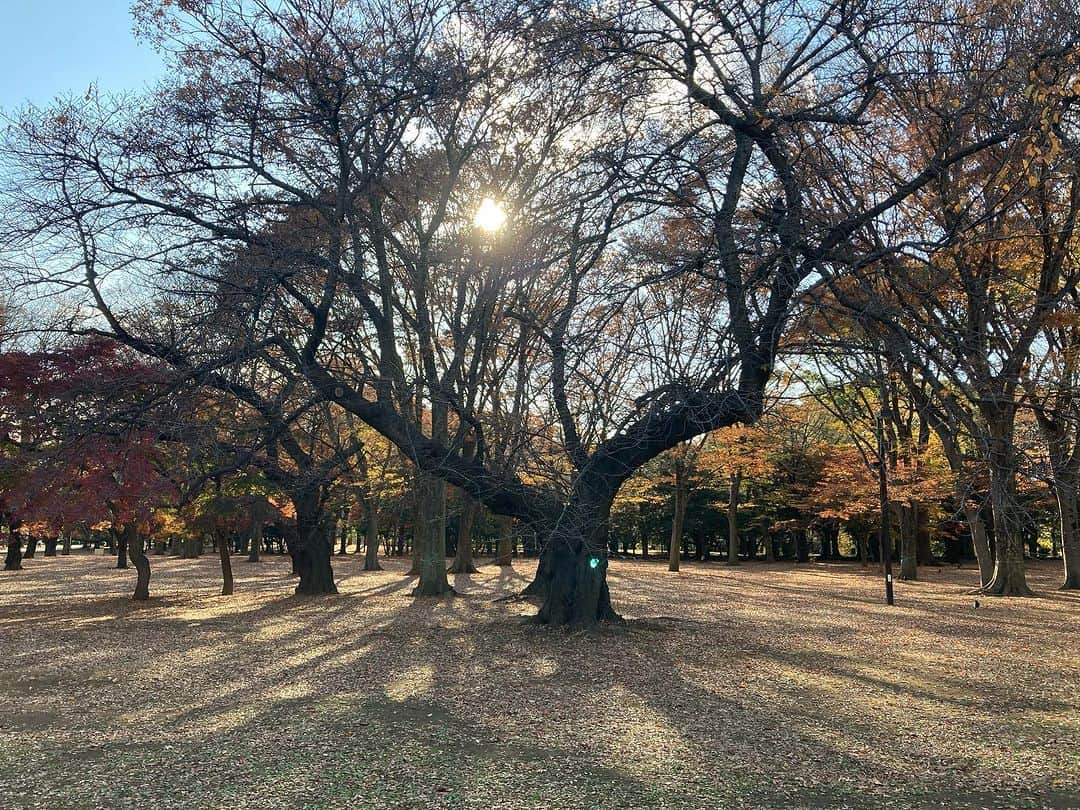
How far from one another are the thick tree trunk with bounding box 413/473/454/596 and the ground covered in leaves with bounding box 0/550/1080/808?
149 inches

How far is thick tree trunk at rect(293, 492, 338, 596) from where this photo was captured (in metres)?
19.1

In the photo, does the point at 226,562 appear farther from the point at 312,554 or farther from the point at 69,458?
the point at 69,458

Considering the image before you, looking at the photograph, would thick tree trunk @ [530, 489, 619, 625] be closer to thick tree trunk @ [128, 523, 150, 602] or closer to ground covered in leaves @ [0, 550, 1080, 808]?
ground covered in leaves @ [0, 550, 1080, 808]

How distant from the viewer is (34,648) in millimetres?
11227

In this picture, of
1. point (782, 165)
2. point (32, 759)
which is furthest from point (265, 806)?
point (782, 165)

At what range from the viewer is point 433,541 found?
61.2 ft

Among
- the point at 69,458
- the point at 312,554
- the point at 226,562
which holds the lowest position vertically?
the point at 226,562

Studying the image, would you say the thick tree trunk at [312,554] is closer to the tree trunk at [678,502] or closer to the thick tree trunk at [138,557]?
the thick tree trunk at [138,557]

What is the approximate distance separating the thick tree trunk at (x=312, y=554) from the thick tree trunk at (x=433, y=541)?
2595 mm

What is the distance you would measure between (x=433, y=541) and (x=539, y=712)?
1200 centimetres

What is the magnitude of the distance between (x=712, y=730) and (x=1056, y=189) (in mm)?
9451

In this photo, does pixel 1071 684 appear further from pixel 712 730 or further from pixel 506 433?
pixel 506 433

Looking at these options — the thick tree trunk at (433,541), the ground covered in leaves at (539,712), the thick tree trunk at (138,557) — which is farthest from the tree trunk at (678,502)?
the thick tree trunk at (138,557)

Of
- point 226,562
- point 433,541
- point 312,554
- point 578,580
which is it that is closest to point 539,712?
point 578,580
